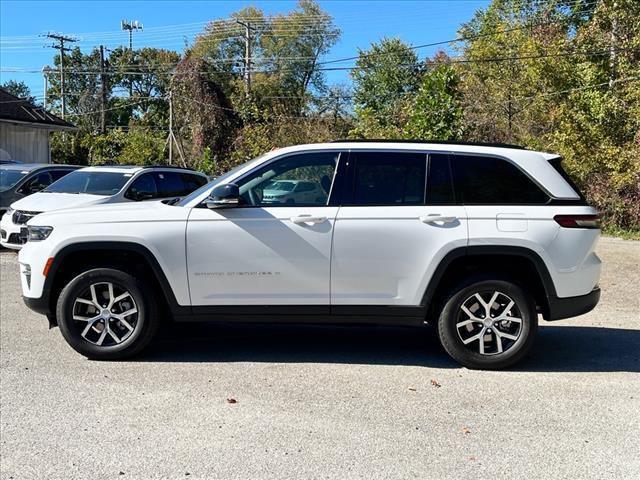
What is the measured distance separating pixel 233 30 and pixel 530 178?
5426cm

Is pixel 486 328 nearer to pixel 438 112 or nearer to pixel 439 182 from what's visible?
pixel 439 182

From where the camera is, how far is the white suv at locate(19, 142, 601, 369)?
203 inches

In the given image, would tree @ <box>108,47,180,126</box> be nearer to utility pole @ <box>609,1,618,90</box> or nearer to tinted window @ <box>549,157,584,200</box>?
utility pole @ <box>609,1,618,90</box>

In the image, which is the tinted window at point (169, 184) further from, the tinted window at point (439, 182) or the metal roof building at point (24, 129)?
the metal roof building at point (24, 129)

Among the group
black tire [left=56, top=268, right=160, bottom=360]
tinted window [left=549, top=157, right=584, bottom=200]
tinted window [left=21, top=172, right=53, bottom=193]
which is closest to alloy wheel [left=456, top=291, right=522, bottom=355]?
tinted window [left=549, top=157, right=584, bottom=200]

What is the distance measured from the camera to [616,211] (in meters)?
17.2

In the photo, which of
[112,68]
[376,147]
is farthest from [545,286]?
[112,68]

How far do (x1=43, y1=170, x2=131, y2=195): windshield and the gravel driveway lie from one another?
505cm

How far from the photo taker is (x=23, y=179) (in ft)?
42.8

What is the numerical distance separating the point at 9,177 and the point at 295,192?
10.1 m

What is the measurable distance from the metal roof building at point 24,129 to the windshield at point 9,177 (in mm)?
13382

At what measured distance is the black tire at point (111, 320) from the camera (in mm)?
5332

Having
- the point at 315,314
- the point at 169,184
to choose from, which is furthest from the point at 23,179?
the point at 315,314

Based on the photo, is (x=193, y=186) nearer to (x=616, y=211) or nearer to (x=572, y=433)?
(x=572, y=433)
